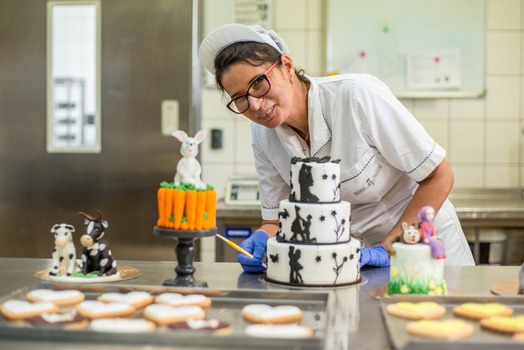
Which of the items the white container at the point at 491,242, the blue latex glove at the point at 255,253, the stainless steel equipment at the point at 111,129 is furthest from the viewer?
the stainless steel equipment at the point at 111,129

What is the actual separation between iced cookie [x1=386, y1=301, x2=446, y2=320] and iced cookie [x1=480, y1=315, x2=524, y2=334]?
8 cm

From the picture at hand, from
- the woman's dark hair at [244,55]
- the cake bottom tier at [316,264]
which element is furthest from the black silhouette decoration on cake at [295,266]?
the woman's dark hair at [244,55]

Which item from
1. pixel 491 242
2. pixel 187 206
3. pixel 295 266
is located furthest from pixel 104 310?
pixel 491 242

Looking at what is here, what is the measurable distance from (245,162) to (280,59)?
1.79m

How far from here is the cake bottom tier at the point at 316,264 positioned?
132cm

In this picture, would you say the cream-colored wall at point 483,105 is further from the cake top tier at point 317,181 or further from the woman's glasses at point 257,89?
the cake top tier at point 317,181

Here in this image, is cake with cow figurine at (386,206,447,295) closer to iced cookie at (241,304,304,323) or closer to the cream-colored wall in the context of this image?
iced cookie at (241,304,304,323)

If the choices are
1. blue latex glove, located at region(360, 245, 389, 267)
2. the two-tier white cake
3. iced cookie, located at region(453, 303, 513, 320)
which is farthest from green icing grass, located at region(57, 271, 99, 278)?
iced cookie, located at region(453, 303, 513, 320)

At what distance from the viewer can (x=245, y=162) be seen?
351 centimetres

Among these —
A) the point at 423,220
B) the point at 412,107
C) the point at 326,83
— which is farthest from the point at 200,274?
the point at 412,107

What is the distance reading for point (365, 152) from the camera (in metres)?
1.77

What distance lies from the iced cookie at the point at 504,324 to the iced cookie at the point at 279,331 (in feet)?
0.86

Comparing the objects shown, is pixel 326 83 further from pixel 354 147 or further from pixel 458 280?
pixel 458 280

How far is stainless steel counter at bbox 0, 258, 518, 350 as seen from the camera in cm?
96
